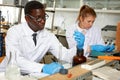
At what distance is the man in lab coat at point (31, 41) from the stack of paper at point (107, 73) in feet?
1.24

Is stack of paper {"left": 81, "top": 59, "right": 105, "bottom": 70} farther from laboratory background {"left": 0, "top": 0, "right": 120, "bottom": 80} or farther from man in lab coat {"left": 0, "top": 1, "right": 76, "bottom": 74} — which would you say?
laboratory background {"left": 0, "top": 0, "right": 120, "bottom": 80}

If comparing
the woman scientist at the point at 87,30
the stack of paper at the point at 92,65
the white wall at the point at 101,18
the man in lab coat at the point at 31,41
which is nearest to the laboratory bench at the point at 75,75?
the stack of paper at the point at 92,65

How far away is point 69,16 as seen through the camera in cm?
400

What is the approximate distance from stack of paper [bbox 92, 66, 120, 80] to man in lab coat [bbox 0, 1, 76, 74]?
0.38m

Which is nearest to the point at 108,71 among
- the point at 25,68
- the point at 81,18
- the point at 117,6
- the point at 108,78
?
the point at 108,78

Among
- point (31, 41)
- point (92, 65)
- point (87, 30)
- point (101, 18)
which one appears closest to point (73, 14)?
point (101, 18)

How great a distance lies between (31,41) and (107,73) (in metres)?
0.69

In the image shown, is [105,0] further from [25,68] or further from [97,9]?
[25,68]

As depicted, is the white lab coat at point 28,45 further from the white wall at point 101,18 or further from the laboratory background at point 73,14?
the white wall at point 101,18

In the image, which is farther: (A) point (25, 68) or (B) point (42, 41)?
(B) point (42, 41)

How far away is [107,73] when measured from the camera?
46.3 inches

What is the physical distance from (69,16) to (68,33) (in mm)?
1767

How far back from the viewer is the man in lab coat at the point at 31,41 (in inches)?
58.4

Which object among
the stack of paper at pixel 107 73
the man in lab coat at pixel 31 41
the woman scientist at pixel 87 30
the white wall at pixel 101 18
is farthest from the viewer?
the white wall at pixel 101 18
